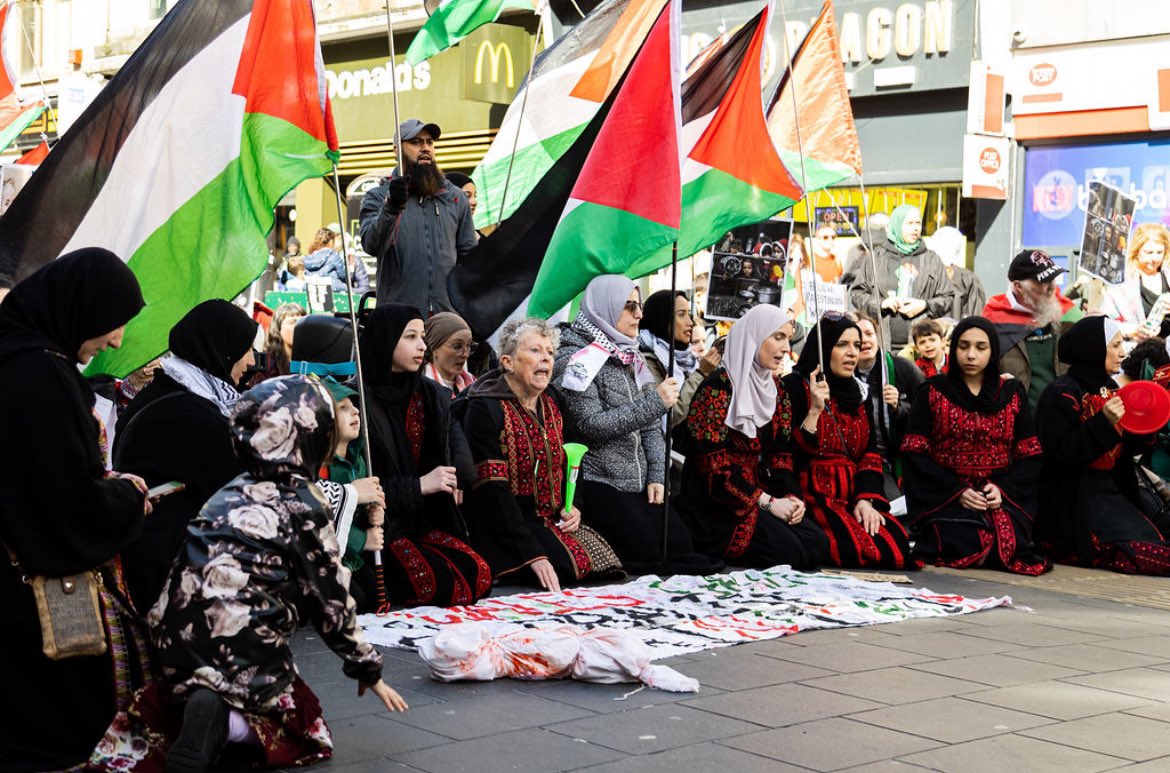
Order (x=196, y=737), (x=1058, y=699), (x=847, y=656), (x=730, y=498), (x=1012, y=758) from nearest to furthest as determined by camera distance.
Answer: (x=196, y=737) → (x=1012, y=758) → (x=1058, y=699) → (x=847, y=656) → (x=730, y=498)

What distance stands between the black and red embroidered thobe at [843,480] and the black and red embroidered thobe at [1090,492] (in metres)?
1.10

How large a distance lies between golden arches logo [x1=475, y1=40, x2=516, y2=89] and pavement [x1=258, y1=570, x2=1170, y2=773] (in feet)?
59.3

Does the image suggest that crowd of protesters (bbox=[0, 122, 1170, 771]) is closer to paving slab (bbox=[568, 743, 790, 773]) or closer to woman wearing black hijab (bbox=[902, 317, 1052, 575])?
woman wearing black hijab (bbox=[902, 317, 1052, 575])

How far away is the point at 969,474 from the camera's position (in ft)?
33.3

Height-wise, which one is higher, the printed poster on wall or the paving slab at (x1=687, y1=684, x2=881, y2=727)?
the printed poster on wall

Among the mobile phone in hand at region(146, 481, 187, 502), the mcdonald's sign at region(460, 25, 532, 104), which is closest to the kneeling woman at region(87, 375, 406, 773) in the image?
the mobile phone in hand at region(146, 481, 187, 502)

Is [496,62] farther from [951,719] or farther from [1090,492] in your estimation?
[951,719]

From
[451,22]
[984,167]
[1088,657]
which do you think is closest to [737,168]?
[451,22]

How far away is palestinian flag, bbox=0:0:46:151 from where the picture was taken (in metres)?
13.4

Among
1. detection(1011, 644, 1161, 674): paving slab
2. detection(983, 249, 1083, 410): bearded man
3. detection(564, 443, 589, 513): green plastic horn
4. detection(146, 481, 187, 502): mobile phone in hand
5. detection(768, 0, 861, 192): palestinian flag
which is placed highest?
detection(768, 0, 861, 192): palestinian flag

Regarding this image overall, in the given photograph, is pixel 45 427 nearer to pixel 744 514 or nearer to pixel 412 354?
pixel 412 354

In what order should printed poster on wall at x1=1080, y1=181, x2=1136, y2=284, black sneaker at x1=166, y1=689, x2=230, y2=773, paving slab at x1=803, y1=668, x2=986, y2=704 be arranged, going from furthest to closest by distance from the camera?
printed poster on wall at x1=1080, y1=181, x2=1136, y2=284
paving slab at x1=803, y1=668, x2=986, y2=704
black sneaker at x1=166, y1=689, x2=230, y2=773

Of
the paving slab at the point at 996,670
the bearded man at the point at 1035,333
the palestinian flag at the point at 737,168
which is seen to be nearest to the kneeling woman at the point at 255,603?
the paving slab at the point at 996,670

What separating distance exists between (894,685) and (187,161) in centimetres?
362
